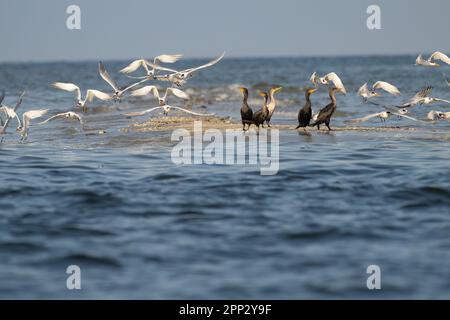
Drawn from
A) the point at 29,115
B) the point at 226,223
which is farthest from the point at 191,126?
the point at 226,223

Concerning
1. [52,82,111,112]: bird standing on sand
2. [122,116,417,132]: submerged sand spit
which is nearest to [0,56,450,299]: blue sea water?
[52,82,111,112]: bird standing on sand

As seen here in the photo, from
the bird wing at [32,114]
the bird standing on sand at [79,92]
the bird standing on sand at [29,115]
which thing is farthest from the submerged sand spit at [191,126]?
the bird wing at [32,114]

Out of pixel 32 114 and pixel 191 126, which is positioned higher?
pixel 32 114

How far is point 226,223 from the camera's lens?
1204 centimetres

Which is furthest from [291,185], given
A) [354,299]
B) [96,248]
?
[354,299]

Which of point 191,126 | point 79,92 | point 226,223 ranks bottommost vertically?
point 226,223

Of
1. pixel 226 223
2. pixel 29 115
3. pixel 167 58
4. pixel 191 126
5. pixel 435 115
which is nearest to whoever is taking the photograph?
pixel 226 223

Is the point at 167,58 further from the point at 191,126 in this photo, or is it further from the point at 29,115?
the point at 191,126

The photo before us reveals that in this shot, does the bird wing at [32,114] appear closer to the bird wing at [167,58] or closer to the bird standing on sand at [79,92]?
the bird standing on sand at [79,92]

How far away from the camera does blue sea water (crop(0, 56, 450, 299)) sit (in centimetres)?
954

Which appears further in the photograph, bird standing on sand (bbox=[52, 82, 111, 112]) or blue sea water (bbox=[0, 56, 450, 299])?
bird standing on sand (bbox=[52, 82, 111, 112])

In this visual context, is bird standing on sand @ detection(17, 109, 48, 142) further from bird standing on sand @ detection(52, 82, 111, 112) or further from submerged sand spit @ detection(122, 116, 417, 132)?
submerged sand spit @ detection(122, 116, 417, 132)

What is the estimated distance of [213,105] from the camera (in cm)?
3488
